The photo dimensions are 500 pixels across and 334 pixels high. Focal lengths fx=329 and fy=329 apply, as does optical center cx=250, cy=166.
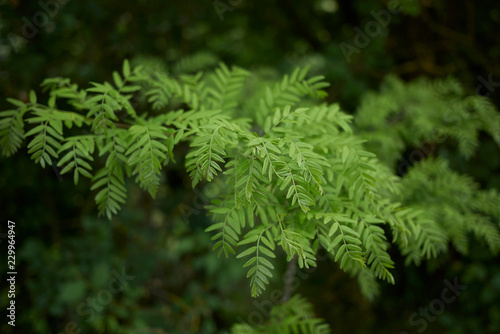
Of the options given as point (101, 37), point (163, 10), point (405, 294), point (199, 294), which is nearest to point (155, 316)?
point (199, 294)

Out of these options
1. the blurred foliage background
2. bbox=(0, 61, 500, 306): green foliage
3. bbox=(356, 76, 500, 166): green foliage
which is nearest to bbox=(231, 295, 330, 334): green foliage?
bbox=(0, 61, 500, 306): green foliage

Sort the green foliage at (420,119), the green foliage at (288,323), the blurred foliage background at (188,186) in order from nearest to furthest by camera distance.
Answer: the green foliage at (288,323) < the green foliage at (420,119) < the blurred foliage background at (188,186)

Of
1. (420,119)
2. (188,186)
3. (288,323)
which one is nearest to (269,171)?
(288,323)

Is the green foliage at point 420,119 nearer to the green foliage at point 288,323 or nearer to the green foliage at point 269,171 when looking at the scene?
the green foliage at point 269,171

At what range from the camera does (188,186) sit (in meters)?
2.96

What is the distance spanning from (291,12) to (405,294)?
2.66 m

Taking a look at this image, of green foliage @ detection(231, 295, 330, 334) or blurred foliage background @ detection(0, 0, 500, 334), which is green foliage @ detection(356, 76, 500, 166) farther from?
green foliage @ detection(231, 295, 330, 334)

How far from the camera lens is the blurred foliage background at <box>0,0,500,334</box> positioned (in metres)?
2.13

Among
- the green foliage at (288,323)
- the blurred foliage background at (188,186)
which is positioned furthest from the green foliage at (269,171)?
the blurred foliage background at (188,186)

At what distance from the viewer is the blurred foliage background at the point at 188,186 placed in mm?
2135

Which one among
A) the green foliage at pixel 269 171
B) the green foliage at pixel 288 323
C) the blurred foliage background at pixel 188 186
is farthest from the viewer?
the blurred foliage background at pixel 188 186

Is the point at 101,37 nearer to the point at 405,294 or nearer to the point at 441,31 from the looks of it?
the point at 441,31

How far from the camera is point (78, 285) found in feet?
7.10

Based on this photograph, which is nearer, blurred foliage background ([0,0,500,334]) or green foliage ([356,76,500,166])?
green foliage ([356,76,500,166])
